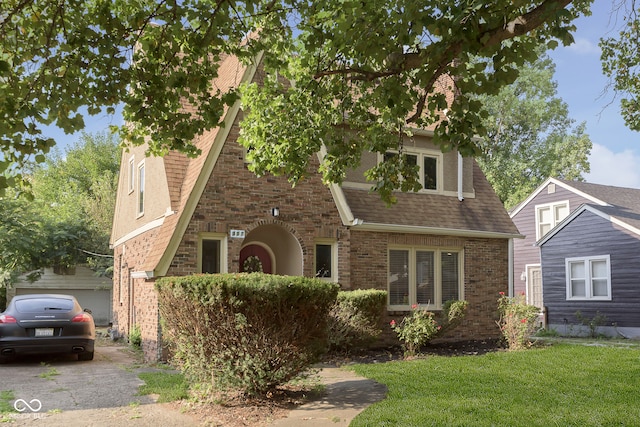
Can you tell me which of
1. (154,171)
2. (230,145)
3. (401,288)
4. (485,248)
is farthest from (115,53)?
(485,248)

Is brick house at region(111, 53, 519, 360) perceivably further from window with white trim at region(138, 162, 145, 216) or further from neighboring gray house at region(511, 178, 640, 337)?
neighboring gray house at region(511, 178, 640, 337)

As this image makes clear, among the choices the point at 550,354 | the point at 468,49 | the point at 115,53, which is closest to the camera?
the point at 468,49

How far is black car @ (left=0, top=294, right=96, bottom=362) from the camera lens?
40.1 feet

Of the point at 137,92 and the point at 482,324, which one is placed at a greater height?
the point at 137,92

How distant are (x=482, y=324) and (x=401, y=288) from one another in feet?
9.40

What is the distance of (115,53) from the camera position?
755 centimetres

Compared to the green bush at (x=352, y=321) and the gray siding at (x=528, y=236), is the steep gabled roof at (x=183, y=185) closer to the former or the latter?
the green bush at (x=352, y=321)

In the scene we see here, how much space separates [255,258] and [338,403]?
26.3 ft

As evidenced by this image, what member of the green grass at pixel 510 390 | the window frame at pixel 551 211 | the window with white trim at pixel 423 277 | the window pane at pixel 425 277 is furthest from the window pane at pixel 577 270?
the green grass at pixel 510 390

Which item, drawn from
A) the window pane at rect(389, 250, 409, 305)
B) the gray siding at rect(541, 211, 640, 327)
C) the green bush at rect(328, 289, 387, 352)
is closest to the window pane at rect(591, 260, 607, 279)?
the gray siding at rect(541, 211, 640, 327)

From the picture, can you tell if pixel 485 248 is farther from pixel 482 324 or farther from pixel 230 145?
pixel 230 145

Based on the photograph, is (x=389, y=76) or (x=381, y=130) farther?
(x=381, y=130)

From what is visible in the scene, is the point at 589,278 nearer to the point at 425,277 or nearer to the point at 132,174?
the point at 425,277

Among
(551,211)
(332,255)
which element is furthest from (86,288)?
(551,211)
